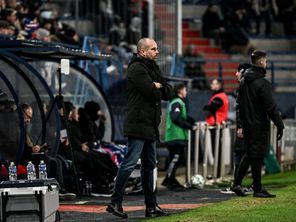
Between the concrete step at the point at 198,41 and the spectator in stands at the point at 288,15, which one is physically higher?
the spectator in stands at the point at 288,15

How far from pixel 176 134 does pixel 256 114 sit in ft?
14.2

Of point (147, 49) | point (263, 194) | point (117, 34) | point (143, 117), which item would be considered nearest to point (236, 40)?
point (117, 34)

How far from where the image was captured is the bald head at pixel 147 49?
16578 millimetres

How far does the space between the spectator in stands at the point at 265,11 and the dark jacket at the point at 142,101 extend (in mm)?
23447

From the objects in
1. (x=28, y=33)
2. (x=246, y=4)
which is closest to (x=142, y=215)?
(x=28, y=33)

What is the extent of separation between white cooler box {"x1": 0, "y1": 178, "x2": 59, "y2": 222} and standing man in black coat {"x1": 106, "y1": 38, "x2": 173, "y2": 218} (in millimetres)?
1637

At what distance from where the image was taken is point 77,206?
18797mm

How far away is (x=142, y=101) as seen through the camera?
54.0 ft

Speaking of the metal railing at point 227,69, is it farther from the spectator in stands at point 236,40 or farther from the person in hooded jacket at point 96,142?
the person in hooded jacket at point 96,142

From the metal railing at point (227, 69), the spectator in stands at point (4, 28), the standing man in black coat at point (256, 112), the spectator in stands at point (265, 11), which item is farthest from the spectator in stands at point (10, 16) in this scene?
the spectator in stands at point (265, 11)

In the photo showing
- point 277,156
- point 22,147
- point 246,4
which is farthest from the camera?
point 246,4

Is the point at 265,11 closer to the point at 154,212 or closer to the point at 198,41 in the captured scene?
the point at 198,41

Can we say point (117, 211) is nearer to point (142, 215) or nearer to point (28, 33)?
point (142, 215)

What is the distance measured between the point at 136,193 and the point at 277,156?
21.0ft
